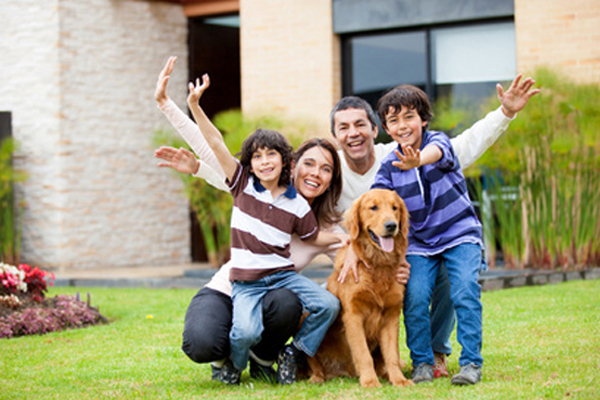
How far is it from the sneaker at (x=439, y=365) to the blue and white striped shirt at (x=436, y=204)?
0.70 m

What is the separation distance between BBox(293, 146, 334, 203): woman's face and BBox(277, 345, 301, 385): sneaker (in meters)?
1.04

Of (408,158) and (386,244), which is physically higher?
(408,158)

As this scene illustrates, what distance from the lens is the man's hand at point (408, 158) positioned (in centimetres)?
440

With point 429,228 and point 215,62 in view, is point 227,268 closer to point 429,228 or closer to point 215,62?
point 429,228

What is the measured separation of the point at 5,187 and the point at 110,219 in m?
1.92

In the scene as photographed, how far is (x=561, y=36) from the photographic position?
10.9 meters

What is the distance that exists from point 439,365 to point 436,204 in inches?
40.3

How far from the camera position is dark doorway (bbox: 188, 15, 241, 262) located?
1500 cm

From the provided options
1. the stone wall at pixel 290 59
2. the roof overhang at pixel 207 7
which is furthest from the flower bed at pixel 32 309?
the roof overhang at pixel 207 7

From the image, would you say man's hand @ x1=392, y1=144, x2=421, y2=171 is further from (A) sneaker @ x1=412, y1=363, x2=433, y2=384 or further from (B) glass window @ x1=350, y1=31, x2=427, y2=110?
(B) glass window @ x1=350, y1=31, x2=427, y2=110

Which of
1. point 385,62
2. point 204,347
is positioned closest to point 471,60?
point 385,62

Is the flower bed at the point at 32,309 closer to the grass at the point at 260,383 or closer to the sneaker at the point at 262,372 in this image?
the grass at the point at 260,383

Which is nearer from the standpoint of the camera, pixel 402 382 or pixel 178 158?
pixel 402 382

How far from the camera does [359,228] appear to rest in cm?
481
